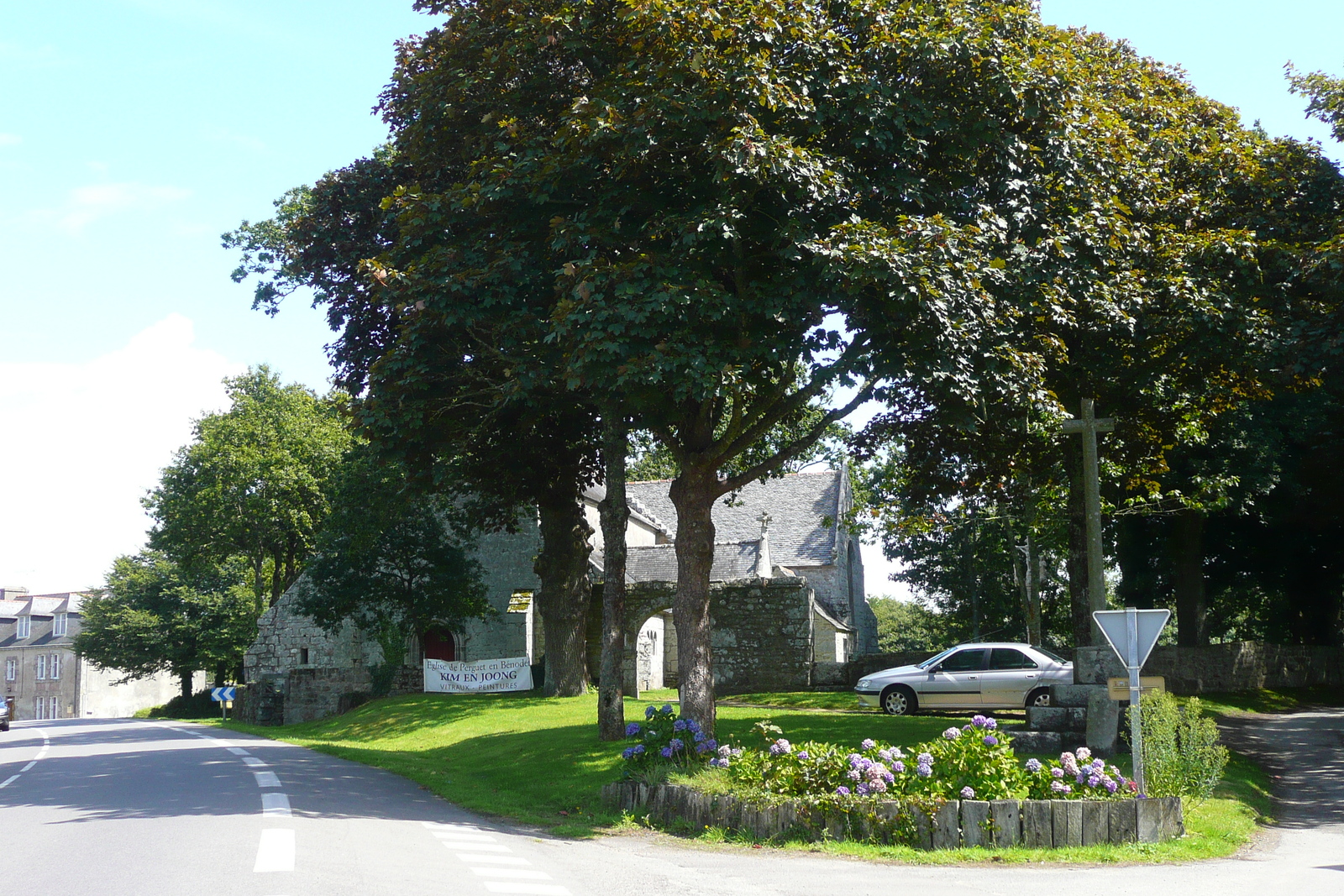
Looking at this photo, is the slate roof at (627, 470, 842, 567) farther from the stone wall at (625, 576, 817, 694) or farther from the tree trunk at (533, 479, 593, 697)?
the tree trunk at (533, 479, 593, 697)

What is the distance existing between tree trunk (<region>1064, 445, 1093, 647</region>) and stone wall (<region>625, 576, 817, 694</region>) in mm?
11583

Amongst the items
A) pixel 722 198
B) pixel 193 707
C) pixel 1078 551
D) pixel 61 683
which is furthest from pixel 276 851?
pixel 61 683

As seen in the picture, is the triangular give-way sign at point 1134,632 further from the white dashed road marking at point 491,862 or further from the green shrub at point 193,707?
the green shrub at point 193,707

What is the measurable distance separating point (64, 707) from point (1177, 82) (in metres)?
77.4

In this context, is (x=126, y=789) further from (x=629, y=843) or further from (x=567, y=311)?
(x=567, y=311)

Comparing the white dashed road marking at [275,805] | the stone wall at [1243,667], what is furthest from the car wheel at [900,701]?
the white dashed road marking at [275,805]

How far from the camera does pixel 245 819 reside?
10.6 meters

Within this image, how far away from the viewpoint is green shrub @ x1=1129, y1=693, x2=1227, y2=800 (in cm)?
1080

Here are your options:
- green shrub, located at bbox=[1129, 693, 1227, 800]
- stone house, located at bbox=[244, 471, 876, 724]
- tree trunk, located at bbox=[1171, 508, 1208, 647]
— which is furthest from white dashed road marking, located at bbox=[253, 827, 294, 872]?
tree trunk, located at bbox=[1171, 508, 1208, 647]

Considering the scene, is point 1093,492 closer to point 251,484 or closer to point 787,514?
point 787,514

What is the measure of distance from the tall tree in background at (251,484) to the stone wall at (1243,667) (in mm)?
29887

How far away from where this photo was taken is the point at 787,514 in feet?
152

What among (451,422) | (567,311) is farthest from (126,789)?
(567,311)

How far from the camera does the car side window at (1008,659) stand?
21516 mm
